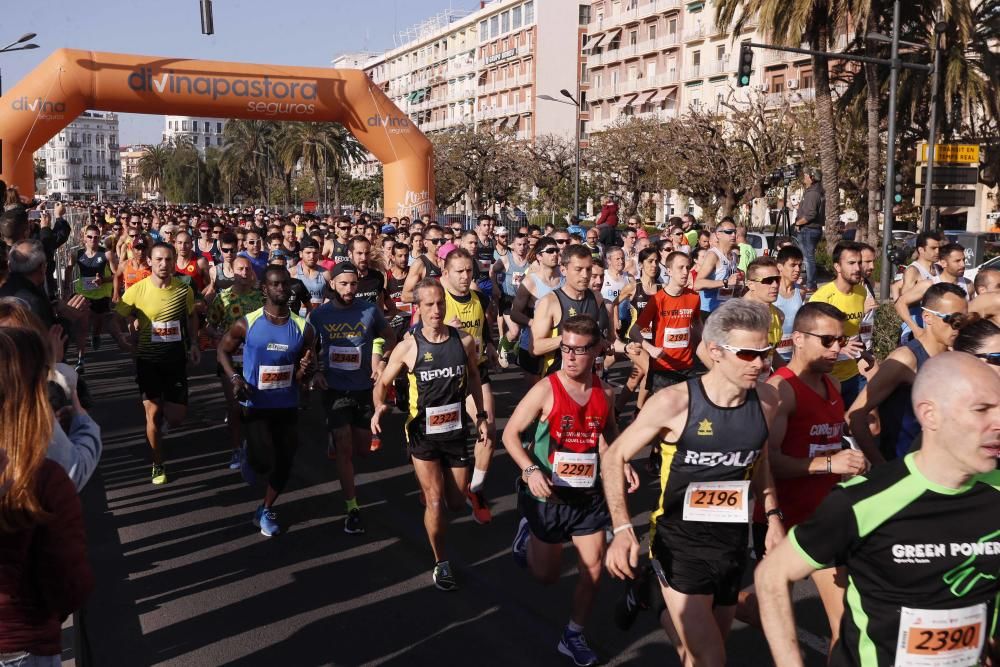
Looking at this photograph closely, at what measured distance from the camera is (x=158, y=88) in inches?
854

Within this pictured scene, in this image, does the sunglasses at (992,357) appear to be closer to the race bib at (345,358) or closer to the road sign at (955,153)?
the race bib at (345,358)

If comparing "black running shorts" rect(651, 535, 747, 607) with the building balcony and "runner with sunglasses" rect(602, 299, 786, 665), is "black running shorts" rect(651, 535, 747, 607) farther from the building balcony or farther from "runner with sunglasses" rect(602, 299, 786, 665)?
the building balcony

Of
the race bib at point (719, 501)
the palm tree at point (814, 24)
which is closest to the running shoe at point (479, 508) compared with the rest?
the race bib at point (719, 501)

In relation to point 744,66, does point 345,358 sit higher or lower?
lower

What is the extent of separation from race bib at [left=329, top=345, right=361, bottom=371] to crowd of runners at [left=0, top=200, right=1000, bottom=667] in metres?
0.01

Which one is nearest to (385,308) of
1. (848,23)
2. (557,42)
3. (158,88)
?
(158,88)

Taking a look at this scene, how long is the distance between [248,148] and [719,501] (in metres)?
71.1

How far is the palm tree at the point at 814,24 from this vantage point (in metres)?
21.5

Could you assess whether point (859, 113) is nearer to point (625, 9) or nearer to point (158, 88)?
point (158, 88)

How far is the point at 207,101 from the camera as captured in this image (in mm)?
22266

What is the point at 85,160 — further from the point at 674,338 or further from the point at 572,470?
the point at 572,470

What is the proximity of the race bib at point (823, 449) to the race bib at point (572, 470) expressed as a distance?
42.0 inches

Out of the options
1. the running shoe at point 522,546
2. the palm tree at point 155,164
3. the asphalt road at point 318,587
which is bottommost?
the asphalt road at point 318,587

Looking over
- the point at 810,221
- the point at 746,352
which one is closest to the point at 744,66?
the point at 810,221
